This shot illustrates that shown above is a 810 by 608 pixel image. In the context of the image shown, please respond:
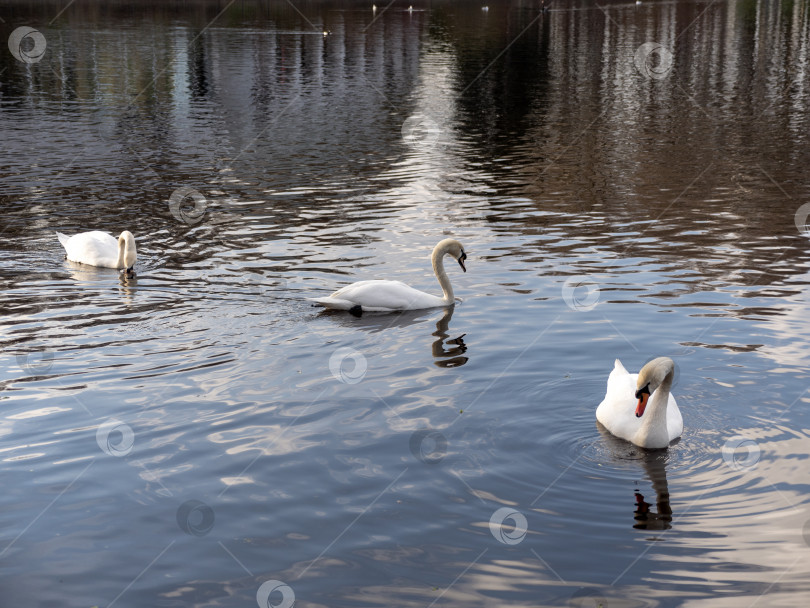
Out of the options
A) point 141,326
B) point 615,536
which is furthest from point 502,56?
point 615,536

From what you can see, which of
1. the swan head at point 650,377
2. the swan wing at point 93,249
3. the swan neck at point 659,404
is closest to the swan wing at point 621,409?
the swan neck at point 659,404

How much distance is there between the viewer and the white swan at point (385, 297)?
48.8ft

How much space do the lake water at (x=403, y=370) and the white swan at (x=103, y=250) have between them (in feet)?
0.89

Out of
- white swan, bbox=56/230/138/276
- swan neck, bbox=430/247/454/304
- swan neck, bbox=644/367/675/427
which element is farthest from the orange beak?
white swan, bbox=56/230/138/276

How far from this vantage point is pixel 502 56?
62.1 metres

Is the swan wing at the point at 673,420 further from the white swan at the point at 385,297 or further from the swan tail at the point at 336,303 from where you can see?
the swan tail at the point at 336,303

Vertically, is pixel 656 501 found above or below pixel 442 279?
below

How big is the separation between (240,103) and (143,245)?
24.8 meters

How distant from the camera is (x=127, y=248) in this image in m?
17.1

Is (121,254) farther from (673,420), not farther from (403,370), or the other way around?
(673,420)

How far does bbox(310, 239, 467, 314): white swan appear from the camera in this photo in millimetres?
14883

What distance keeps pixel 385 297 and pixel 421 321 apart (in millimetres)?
638

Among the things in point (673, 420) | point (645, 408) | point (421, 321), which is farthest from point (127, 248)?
point (673, 420)

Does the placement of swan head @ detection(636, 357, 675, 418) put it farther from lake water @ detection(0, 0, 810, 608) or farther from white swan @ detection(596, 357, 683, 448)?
lake water @ detection(0, 0, 810, 608)
